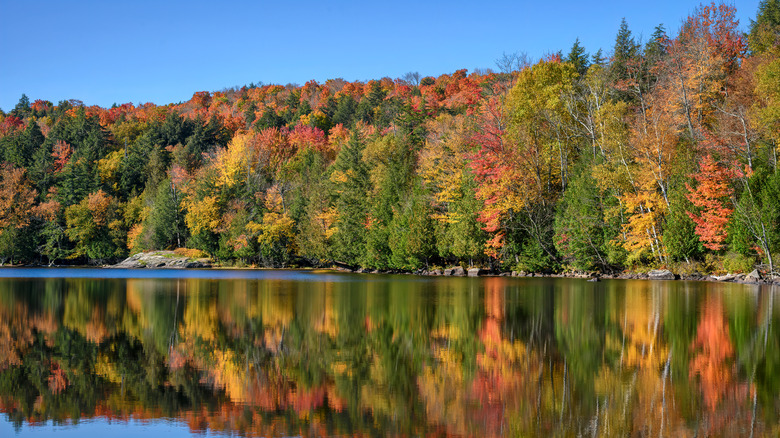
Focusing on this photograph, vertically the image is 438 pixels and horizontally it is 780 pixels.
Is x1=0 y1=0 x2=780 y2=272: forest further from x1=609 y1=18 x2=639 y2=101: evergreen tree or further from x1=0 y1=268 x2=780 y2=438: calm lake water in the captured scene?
x1=0 y1=268 x2=780 y2=438: calm lake water

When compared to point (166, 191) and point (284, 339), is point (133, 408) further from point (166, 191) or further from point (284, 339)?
point (166, 191)

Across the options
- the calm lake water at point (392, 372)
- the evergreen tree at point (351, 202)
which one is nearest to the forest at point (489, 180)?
the evergreen tree at point (351, 202)

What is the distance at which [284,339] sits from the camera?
1552 cm

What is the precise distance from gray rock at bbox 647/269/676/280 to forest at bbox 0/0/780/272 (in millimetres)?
1042

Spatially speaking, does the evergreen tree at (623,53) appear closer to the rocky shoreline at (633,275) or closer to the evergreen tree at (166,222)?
the rocky shoreline at (633,275)

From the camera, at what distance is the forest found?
1716 inches

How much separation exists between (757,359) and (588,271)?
38616 millimetres

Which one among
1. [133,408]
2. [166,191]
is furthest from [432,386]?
[166,191]

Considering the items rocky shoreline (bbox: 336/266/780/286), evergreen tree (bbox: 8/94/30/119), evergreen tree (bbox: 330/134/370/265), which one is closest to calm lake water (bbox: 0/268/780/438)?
rocky shoreline (bbox: 336/266/780/286)

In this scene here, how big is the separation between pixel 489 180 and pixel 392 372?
142ft

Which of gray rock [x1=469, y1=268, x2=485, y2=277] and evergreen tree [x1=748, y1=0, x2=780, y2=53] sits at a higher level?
evergreen tree [x1=748, y1=0, x2=780, y2=53]

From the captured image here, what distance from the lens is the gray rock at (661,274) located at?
43772mm

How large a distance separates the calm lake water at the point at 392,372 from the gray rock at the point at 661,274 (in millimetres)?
22771

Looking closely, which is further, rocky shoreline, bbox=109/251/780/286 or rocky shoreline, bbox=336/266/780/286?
rocky shoreline, bbox=109/251/780/286
